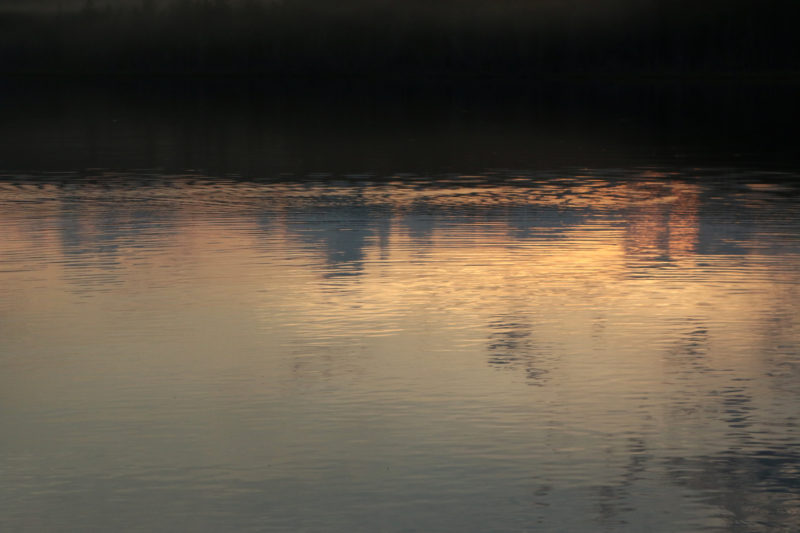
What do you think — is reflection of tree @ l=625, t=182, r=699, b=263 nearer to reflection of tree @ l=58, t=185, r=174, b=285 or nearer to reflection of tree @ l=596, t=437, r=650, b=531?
reflection of tree @ l=58, t=185, r=174, b=285

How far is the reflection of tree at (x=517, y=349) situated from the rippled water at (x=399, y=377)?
0.16ft

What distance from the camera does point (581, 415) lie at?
1307 centimetres

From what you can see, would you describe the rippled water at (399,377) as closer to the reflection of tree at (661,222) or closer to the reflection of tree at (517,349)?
the reflection of tree at (517,349)

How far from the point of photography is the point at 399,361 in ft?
49.9

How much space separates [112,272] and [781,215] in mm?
14026

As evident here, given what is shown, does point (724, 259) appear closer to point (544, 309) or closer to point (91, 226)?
point (544, 309)

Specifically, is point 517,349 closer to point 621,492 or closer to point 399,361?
point 399,361

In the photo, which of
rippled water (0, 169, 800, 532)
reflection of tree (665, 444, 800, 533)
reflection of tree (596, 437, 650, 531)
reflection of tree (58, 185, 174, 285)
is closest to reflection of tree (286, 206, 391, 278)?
rippled water (0, 169, 800, 532)

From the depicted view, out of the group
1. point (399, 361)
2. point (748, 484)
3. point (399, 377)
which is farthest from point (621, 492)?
point (399, 361)

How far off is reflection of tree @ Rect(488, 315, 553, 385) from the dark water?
0.16 ft

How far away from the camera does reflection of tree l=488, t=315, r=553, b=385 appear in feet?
48.7

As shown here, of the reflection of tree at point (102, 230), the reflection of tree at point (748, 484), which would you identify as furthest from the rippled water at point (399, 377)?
the reflection of tree at point (102, 230)

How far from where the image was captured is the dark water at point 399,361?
10.9 metres

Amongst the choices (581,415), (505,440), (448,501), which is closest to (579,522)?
(448,501)
